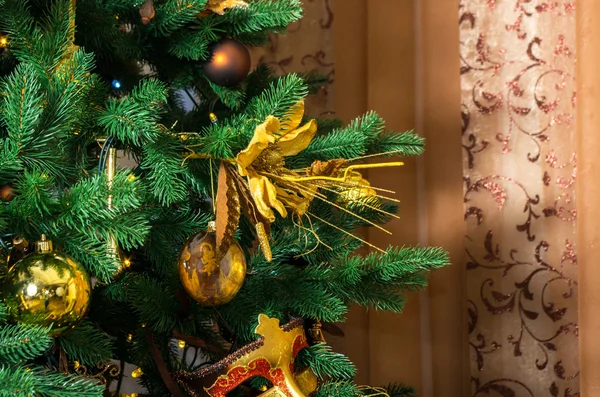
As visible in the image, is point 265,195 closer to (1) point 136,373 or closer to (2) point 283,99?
(2) point 283,99

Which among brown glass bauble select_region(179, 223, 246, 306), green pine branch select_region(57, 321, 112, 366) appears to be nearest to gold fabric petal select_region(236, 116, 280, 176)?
brown glass bauble select_region(179, 223, 246, 306)

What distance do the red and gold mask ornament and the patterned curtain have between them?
538 millimetres

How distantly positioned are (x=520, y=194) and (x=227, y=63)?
594mm

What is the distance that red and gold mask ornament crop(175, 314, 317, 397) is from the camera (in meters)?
0.71

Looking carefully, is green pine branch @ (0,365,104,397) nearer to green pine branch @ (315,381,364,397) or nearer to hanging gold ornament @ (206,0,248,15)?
green pine branch @ (315,381,364,397)

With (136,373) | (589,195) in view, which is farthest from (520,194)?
(136,373)

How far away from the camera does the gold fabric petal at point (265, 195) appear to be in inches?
24.1

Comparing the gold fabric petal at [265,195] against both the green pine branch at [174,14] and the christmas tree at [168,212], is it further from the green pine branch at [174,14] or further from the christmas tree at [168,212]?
the green pine branch at [174,14]

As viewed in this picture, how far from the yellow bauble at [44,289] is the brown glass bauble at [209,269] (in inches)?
4.9

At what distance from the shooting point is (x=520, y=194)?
115 centimetres

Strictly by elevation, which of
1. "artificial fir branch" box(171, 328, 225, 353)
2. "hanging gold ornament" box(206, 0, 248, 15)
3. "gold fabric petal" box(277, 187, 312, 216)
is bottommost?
"artificial fir branch" box(171, 328, 225, 353)

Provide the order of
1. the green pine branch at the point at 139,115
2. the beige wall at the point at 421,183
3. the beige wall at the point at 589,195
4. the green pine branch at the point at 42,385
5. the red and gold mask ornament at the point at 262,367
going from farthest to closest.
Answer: the beige wall at the point at 421,183, the beige wall at the point at 589,195, the red and gold mask ornament at the point at 262,367, the green pine branch at the point at 139,115, the green pine branch at the point at 42,385

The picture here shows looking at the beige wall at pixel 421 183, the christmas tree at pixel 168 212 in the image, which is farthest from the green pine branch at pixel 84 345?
the beige wall at pixel 421 183

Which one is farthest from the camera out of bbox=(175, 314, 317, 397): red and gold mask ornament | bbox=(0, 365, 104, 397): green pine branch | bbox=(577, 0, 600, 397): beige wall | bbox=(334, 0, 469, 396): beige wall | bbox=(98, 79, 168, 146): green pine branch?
bbox=(334, 0, 469, 396): beige wall
